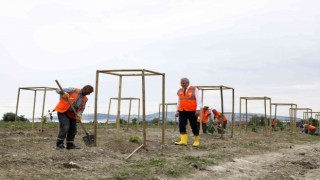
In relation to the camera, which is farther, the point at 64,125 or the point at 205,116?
the point at 205,116

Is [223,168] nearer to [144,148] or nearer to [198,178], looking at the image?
[198,178]

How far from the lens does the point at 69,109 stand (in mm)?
9695

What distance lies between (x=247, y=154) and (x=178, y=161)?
11.6ft

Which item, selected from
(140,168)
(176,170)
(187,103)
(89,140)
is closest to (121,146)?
(89,140)

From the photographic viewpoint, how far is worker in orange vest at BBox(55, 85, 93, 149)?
9.60 metres

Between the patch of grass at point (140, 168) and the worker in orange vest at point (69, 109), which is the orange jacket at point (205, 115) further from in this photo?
the patch of grass at point (140, 168)

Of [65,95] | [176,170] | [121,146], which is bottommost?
[176,170]

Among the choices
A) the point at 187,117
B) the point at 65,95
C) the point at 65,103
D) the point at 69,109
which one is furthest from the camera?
the point at 187,117

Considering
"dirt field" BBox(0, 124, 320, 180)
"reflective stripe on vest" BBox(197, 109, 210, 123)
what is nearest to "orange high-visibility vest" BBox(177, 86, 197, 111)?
"dirt field" BBox(0, 124, 320, 180)

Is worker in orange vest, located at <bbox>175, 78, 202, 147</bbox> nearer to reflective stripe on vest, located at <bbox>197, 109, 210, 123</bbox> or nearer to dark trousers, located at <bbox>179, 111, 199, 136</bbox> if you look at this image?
dark trousers, located at <bbox>179, 111, 199, 136</bbox>

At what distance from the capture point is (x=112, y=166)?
800 centimetres

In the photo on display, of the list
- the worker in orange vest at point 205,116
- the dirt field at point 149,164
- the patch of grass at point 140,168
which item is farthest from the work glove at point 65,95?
the worker in orange vest at point 205,116

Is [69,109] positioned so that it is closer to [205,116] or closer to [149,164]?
[149,164]

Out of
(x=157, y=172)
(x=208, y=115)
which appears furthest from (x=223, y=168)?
(x=208, y=115)
